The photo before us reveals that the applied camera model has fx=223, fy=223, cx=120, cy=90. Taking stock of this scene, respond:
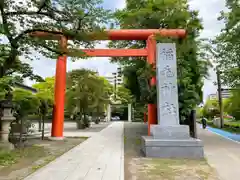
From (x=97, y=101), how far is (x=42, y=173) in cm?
1590

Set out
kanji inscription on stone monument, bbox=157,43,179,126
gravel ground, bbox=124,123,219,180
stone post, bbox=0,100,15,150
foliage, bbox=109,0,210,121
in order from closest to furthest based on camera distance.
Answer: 1. gravel ground, bbox=124,123,219,180
2. stone post, bbox=0,100,15,150
3. kanji inscription on stone monument, bbox=157,43,179,126
4. foliage, bbox=109,0,210,121

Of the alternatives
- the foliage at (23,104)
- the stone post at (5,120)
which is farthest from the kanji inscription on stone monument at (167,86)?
the stone post at (5,120)

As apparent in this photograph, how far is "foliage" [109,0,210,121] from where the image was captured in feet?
35.3

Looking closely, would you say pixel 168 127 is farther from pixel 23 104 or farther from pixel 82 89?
pixel 82 89

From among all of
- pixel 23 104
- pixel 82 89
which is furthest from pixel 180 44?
pixel 82 89

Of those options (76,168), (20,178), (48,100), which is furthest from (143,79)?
(20,178)

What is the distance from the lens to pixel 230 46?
13391 mm

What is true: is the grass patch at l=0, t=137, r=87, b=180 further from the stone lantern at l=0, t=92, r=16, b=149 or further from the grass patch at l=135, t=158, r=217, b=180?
the grass patch at l=135, t=158, r=217, b=180

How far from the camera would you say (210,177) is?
5.14m

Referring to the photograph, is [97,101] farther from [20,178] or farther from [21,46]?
A: [20,178]

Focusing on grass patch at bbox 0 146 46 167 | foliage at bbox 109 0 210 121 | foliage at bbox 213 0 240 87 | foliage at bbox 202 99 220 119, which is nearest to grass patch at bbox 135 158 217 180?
grass patch at bbox 0 146 46 167

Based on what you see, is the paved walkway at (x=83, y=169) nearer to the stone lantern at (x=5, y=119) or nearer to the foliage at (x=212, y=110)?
the stone lantern at (x=5, y=119)

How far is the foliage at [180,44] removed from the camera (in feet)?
35.3

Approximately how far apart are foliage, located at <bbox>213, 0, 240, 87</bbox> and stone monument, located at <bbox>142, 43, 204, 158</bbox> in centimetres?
518
